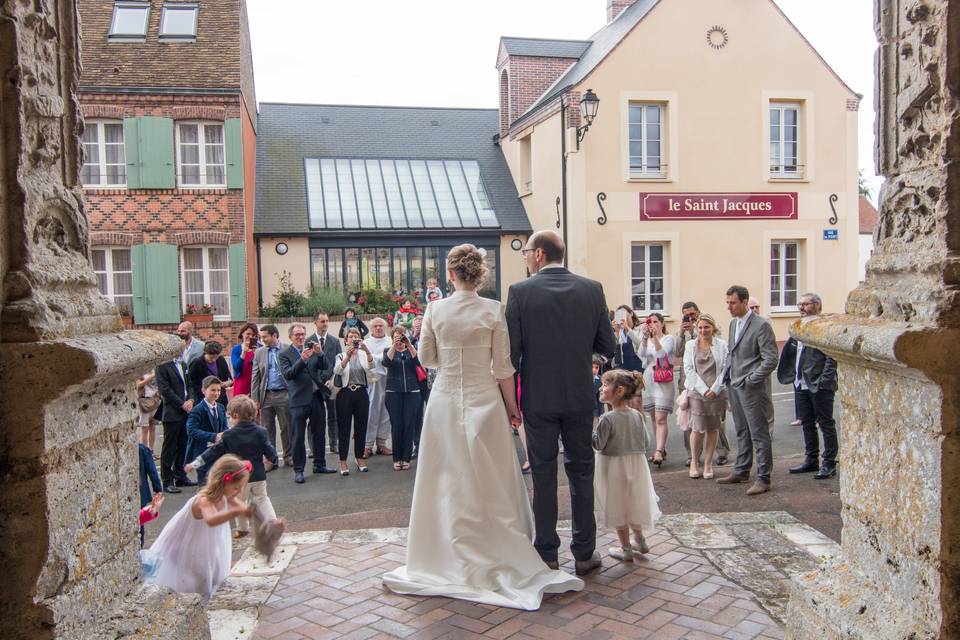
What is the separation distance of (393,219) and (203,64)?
19.6 feet

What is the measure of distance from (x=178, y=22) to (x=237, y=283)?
6.76 m

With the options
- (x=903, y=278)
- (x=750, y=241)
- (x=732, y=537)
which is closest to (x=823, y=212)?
(x=750, y=241)

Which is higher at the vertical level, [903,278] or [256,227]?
[256,227]

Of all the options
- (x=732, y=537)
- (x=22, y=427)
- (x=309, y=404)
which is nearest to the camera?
(x=22, y=427)

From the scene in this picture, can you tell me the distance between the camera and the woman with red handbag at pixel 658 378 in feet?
29.0

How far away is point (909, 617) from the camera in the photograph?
2627 millimetres

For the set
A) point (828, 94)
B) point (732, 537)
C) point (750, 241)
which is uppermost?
point (828, 94)

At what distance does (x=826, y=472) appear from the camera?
759 cm

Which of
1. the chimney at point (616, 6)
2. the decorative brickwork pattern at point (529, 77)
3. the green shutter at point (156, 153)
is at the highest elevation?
the chimney at point (616, 6)

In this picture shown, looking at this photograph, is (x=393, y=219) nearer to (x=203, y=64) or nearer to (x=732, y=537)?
(x=203, y=64)

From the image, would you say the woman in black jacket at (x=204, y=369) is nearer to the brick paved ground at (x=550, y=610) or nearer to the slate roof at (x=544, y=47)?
the brick paved ground at (x=550, y=610)

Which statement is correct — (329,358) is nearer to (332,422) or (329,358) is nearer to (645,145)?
(332,422)

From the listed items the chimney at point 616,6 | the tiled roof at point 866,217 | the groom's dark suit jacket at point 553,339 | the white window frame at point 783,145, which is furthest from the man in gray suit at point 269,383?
the tiled roof at point 866,217

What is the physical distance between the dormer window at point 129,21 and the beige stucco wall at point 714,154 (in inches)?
407
